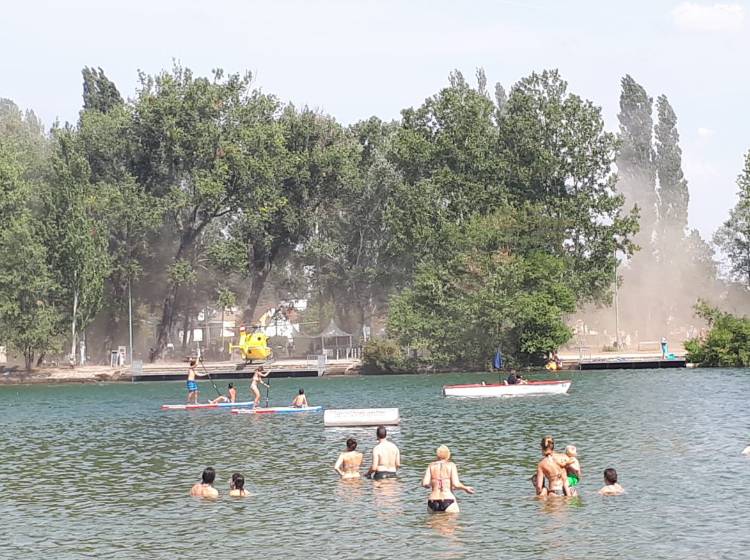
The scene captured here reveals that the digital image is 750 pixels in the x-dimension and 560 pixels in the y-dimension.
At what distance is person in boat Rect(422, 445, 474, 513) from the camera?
27.6 metres

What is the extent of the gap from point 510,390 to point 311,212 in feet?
189

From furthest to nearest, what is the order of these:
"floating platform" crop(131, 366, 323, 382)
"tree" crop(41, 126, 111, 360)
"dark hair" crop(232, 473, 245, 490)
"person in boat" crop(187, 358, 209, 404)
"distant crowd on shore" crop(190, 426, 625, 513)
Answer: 1. "tree" crop(41, 126, 111, 360)
2. "floating platform" crop(131, 366, 323, 382)
3. "person in boat" crop(187, 358, 209, 404)
4. "dark hair" crop(232, 473, 245, 490)
5. "distant crowd on shore" crop(190, 426, 625, 513)

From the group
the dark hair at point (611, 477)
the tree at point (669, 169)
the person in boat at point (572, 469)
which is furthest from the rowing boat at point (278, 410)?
the tree at point (669, 169)

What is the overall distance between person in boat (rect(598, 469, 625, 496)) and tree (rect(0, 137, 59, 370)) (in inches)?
3134

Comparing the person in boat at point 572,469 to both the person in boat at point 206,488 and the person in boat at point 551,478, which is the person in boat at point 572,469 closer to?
the person in boat at point 551,478

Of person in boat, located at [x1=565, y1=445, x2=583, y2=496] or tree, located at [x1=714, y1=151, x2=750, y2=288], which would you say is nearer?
person in boat, located at [x1=565, y1=445, x2=583, y2=496]

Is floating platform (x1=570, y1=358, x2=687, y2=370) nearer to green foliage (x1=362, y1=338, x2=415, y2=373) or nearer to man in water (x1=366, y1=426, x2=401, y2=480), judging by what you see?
green foliage (x1=362, y1=338, x2=415, y2=373)

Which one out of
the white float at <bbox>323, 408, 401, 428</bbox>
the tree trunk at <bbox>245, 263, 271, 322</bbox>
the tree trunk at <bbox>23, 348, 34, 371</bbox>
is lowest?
the white float at <bbox>323, 408, 401, 428</bbox>

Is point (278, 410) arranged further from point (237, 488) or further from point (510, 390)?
point (237, 488)

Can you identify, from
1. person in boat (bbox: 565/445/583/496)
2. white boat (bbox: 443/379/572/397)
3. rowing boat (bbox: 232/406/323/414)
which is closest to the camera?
person in boat (bbox: 565/445/583/496)

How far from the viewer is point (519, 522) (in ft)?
87.9

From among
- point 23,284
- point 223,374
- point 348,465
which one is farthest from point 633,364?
point 348,465

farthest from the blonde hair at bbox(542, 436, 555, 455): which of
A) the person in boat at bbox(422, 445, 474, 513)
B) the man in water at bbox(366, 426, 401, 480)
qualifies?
the man in water at bbox(366, 426, 401, 480)

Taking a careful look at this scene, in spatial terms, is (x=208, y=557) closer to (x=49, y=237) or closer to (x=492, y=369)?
(x=492, y=369)
